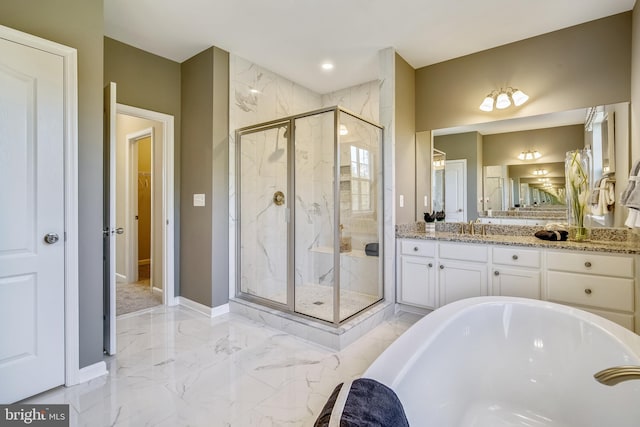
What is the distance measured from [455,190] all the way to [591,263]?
4.65ft

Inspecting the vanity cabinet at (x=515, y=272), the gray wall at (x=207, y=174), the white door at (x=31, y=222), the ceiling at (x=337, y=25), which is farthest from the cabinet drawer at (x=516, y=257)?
the white door at (x=31, y=222)

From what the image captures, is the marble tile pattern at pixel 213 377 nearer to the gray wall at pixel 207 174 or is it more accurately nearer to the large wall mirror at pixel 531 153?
the gray wall at pixel 207 174

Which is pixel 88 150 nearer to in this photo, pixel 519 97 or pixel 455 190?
pixel 455 190

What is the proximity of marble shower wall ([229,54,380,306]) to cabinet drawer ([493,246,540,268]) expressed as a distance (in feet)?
5.04

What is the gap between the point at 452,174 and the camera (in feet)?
11.2

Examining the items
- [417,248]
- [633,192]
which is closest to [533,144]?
[633,192]

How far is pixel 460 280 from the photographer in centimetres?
282

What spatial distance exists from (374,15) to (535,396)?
293cm

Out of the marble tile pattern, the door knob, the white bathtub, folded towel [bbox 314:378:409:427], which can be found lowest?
the marble tile pattern

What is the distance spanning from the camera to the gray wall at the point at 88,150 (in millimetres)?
1944

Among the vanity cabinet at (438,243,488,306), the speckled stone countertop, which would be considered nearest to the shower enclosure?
the speckled stone countertop

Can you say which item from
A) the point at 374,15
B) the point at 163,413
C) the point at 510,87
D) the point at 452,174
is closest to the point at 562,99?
the point at 510,87

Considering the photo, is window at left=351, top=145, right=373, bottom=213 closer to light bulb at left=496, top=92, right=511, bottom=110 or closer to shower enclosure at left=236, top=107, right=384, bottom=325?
shower enclosure at left=236, top=107, right=384, bottom=325

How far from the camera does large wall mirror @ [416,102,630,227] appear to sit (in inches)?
98.3
